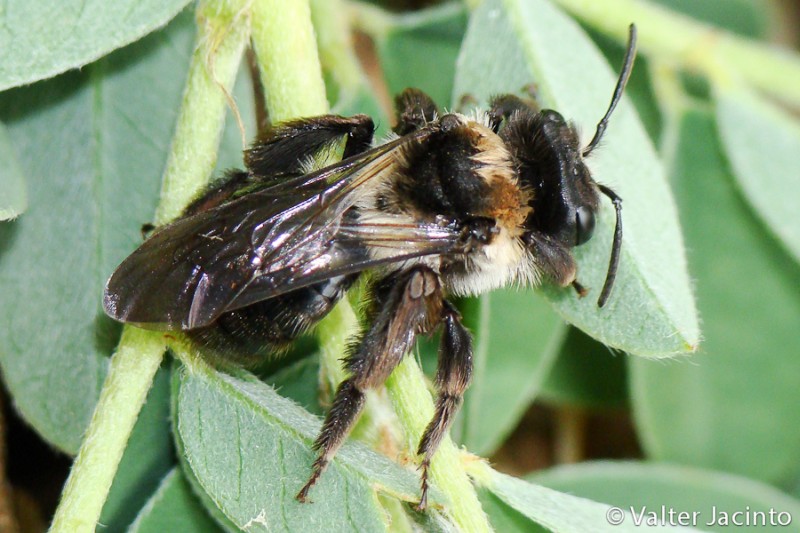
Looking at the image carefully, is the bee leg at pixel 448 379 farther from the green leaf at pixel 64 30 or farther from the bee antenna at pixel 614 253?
the green leaf at pixel 64 30

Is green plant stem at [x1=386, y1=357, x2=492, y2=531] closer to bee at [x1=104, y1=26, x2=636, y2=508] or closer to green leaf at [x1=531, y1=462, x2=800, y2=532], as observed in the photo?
bee at [x1=104, y1=26, x2=636, y2=508]

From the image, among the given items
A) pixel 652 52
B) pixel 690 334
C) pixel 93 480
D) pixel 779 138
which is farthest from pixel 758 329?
pixel 93 480

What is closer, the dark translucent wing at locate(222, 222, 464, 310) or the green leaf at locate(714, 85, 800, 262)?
the dark translucent wing at locate(222, 222, 464, 310)

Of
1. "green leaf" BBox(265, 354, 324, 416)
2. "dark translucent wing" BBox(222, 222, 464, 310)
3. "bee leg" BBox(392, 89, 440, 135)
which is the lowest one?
"green leaf" BBox(265, 354, 324, 416)

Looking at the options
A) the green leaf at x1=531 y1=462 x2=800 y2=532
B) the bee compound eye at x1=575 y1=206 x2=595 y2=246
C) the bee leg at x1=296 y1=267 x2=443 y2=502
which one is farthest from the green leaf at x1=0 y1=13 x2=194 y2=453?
the green leaf at x1=531 y1=462 x2=800 y2=532

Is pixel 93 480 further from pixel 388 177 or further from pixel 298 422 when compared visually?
pixel 388 177
